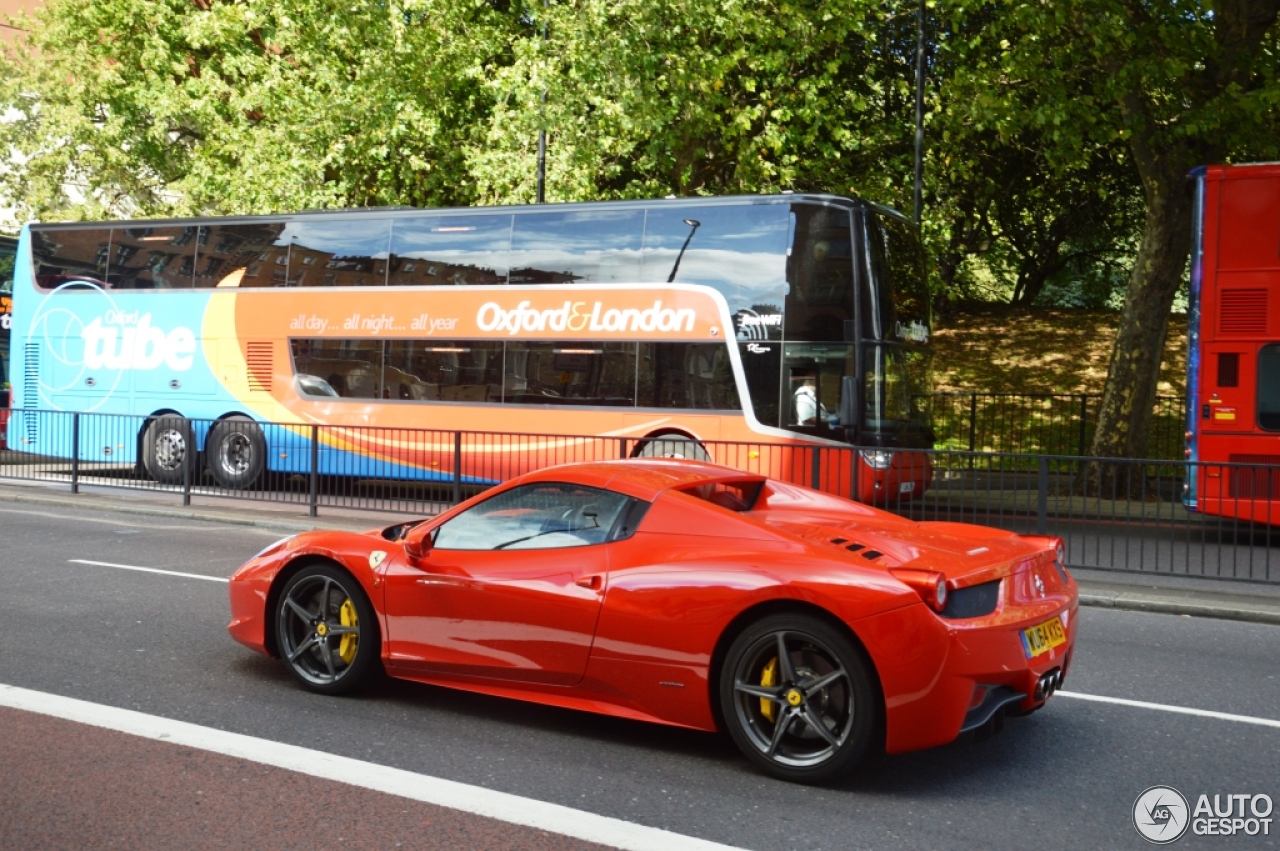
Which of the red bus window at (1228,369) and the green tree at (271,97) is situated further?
the green tree at (271,97)

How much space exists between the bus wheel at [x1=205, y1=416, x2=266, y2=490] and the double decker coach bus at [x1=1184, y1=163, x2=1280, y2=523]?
10710mm

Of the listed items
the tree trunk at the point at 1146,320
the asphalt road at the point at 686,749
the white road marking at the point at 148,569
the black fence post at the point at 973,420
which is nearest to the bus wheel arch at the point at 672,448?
the white road marking at the point at 148,569

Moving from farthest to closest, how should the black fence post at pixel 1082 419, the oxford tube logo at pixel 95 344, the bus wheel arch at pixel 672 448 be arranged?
the black fence post at pixel 1082 419 < the oxford tube logo at pixel 95 344 < the bus wheel arch at pixel 672 448

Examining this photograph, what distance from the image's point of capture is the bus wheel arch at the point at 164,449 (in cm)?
1741

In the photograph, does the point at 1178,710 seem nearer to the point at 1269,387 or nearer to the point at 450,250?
the point at 1269,387

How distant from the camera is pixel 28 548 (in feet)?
39.8

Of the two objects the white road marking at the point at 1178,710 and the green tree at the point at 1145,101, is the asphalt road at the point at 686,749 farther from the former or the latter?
the green tree at the point at 1145,101

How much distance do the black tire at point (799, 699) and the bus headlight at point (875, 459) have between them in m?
6.79

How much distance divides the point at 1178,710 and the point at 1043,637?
1704 mm

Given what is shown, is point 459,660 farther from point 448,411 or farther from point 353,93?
point 353,93

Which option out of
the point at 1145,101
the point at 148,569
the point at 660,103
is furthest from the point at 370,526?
the point at 1145,101

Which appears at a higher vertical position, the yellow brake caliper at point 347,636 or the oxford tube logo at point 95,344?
the oxford tube logo at point 95,344

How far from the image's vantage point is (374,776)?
17.3 feet

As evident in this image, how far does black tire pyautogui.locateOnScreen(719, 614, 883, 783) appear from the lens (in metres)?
5.11
